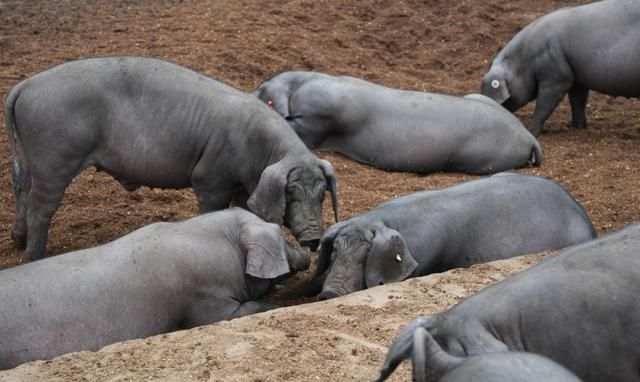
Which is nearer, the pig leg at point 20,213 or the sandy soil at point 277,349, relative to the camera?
the sandy soil at point 277,349

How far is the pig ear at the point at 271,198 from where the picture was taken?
6633 millimetres

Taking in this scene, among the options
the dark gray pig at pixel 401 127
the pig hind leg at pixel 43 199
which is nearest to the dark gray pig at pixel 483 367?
the pig hind leg at pixel 43 199

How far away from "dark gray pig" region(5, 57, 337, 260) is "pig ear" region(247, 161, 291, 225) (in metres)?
0.01

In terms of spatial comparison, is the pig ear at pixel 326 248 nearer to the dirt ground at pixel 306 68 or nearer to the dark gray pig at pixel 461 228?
the dark gray pig at pixel 461 228

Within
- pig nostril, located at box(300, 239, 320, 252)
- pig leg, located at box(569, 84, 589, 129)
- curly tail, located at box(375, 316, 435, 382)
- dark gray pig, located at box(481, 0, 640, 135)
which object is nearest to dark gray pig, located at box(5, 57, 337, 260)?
pig nostril, located at box(300, 239, 320, 252)

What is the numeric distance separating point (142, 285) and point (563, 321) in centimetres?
236

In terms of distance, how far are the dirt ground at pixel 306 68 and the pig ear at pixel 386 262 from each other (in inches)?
15.3

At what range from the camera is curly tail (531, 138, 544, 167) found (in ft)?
30.0

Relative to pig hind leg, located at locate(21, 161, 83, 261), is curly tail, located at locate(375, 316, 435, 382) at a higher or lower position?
higher

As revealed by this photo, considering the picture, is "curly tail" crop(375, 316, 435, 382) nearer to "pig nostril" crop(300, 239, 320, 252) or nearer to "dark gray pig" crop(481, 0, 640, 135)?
"pig nostril" crop(300, 239, 320, 252)

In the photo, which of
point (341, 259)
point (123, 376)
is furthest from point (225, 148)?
point (123, 376)

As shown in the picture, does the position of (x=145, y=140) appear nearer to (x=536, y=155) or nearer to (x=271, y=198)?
(x=271, y=198)

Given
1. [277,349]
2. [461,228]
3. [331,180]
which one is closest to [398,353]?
[277,349]

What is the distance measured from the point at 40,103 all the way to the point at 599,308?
4.04 m
